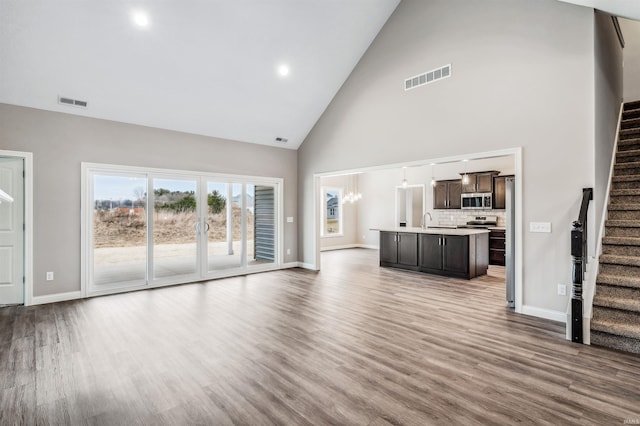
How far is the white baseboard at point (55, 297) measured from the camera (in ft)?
15.5

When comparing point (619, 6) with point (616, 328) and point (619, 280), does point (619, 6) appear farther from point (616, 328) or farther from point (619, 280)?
point (616, 328)

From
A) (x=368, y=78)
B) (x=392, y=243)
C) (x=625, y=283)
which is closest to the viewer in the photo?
(x=625, y=283)

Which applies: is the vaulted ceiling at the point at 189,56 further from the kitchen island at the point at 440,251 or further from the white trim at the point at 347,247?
the white trim at the point at 347,247

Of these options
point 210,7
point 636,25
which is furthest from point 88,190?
point 636,25

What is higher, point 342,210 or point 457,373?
point 342,210

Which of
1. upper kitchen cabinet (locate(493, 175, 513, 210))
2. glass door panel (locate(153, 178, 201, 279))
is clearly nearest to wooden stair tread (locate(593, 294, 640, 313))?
upper kitchen cabinet (locate(493, 175, 513, 210))

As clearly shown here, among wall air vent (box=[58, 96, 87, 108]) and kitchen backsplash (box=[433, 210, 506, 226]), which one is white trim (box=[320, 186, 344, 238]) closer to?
kitchen backsplash (box=[433, 210, 506, 226])

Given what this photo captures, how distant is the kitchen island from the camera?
6301mm

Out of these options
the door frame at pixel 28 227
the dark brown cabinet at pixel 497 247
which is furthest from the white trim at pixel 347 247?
the door frame at pixel 28 227

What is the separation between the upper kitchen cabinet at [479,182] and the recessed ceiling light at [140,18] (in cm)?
767

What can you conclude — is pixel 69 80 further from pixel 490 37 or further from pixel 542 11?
pixel 542 11

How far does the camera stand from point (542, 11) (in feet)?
13.3

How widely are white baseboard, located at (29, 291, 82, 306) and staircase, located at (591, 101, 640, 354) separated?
6.77m

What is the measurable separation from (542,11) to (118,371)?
6.09 m
